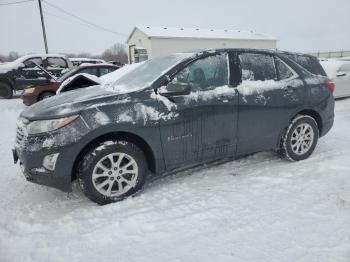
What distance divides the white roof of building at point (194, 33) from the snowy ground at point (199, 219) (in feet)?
88.4

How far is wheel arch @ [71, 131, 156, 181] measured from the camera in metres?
3.39

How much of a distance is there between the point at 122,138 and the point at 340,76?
30.3 ft

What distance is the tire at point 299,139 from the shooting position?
14.7 ft

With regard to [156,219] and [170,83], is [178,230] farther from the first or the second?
[170,83]

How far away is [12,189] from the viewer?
398 centimetres

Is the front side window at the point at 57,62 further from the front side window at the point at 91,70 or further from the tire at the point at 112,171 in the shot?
the tire at the point at 112,171

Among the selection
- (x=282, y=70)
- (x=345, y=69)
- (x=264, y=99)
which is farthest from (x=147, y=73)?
(x=345, y=69)

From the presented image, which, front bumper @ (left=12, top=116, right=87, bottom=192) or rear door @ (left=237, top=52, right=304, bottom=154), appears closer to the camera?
front bumper @ (left=12, top=116, right=87, bottom=192)

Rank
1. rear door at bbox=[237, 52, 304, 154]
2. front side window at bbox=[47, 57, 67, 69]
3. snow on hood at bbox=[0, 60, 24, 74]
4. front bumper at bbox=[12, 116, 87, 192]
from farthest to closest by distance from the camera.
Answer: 1. front side window at bbox=[47, 57, 67, 69]
2. snow on hood at bbox=[0, 60, 24, 74]
3. rear door at bbox=[237, 52, 304, 154]
4. front bumper at bbox=[12, 116, 87, 192]

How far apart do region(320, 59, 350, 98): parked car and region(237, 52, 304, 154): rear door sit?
22.3ft

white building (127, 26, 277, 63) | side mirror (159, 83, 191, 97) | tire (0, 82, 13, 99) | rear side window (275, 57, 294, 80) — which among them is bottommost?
tire (0, 82, 13, 99)

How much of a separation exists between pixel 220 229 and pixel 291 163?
6.73 ft

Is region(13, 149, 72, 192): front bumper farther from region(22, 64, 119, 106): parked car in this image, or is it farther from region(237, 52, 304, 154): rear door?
region(22, 64, 119, 106): parked car

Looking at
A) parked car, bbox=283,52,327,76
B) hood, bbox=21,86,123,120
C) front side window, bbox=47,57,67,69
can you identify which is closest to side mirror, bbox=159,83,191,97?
hood, bbox=21,86,123,120
